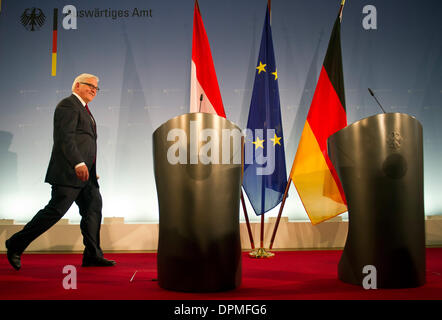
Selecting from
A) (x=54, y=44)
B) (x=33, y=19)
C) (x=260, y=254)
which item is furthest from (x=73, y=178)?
(x=33, y=19)

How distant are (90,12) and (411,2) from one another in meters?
2.98

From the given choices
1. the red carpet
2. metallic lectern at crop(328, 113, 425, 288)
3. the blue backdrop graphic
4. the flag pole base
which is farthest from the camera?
the blue backdrop graphic

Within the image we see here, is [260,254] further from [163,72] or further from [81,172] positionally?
[163,72]

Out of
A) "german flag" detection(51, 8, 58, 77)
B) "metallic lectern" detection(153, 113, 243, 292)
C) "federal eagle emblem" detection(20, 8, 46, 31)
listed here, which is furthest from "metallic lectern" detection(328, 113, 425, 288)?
"federal eagle emblem" detection(20, 8, 46, 31)

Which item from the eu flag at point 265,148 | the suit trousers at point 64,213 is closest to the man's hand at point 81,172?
the suit trousers at point 64,213

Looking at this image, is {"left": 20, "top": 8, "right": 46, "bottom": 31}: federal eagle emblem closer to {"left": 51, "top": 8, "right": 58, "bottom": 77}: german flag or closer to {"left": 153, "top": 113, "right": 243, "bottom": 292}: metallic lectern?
{"left": 51, "top": 8, "right": 58, "bottom": 77}: german flag

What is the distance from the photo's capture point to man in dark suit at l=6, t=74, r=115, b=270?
2115 millimetres

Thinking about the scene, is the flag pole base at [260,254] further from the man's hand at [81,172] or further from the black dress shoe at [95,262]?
the man's hand at [81,172]

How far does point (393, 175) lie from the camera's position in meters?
1.62

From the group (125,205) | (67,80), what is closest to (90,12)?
(67,80)

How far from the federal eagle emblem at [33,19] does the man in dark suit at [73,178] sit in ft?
4.33

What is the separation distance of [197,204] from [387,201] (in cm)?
82

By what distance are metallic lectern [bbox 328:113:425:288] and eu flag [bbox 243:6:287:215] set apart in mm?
1176
